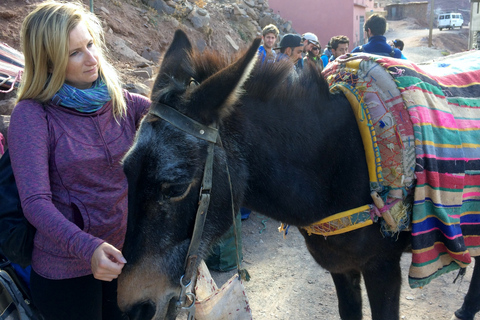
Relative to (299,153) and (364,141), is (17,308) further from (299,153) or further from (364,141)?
(364,141)

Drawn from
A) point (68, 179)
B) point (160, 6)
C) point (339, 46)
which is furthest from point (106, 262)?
point (160, 6)

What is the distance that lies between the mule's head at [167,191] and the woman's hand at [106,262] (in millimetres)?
81

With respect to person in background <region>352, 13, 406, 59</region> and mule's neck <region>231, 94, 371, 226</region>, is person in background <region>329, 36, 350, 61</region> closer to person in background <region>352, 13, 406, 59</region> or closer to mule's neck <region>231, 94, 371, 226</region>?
person in background <region>352, 13, 406, 59</region>

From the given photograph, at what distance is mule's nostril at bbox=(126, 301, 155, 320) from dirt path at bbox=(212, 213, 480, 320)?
2029 millimetres

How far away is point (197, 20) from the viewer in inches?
427

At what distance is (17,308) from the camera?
2.14 m

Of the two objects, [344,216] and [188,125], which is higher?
[188,125]

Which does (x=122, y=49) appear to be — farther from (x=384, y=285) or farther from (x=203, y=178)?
(x=384, y=285)

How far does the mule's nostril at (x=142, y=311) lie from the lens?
1.66 metres

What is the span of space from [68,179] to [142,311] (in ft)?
2.40

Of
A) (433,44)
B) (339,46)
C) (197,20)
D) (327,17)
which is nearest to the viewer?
(339,46)

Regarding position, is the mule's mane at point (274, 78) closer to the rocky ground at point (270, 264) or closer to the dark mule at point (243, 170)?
the dark mule at point (243, 170)

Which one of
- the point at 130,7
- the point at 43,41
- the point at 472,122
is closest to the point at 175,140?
the point at 43,41

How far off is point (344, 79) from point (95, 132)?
1409 millimetres
